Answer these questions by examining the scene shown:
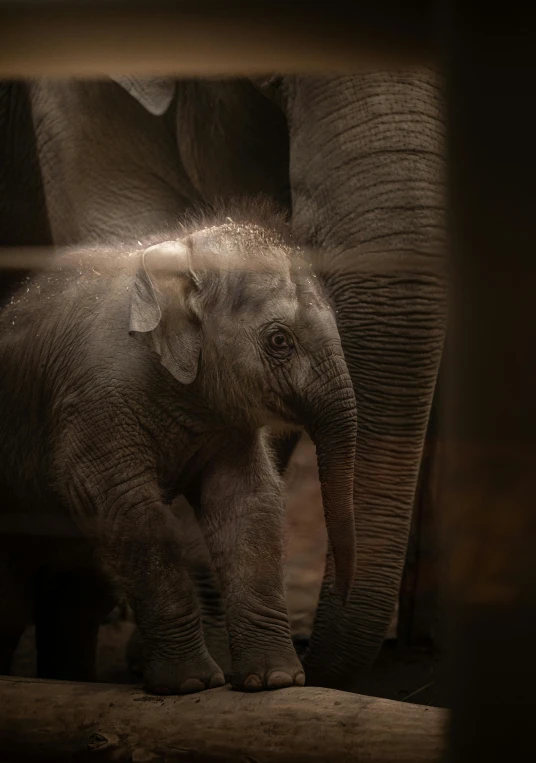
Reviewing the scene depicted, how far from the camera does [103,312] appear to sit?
6.87ft

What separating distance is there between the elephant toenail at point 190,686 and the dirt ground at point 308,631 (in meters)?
0.57

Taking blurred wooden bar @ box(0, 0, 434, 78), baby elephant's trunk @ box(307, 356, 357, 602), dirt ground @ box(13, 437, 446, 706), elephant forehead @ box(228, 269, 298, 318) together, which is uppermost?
blurred wooden bar @ box(0, 0, 434, 78)

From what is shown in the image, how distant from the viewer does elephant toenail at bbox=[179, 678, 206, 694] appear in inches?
76.9

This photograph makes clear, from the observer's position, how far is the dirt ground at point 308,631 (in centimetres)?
283

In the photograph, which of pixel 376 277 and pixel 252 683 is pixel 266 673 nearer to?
pixel 252 683

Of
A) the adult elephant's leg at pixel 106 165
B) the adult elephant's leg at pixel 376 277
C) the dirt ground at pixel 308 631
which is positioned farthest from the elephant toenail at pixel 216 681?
the adult elephant's leg at pixel 106 165

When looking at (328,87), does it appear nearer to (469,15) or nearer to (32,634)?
(469,15)

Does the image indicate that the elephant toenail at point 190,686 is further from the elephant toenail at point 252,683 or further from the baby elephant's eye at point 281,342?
the baby elephant's eye at point 281,342

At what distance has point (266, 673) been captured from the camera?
193cm

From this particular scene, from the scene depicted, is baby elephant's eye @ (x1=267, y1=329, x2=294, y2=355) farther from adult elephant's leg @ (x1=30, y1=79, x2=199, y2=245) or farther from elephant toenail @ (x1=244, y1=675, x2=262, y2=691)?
adult elephant's leg @ (x1=30, y1=79, x2=199, y2=245)

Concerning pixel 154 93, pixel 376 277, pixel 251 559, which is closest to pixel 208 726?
pixel 251 559

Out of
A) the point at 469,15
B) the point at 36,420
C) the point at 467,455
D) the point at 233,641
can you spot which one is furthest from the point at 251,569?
the point at 469,15

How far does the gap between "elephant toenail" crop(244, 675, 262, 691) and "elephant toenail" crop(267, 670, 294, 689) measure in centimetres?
2

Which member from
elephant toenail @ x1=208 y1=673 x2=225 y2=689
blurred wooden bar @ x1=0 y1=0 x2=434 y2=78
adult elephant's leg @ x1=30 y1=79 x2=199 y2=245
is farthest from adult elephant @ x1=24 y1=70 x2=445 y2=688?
blurred wooden bar @ x1=0 y1=0 x2=434 y2=78
